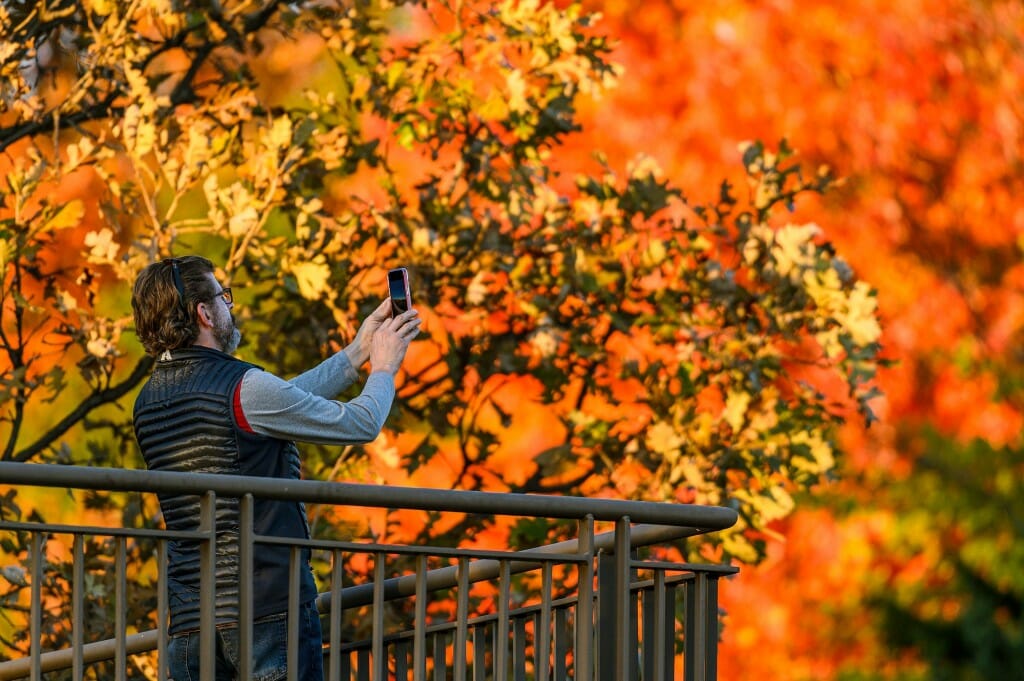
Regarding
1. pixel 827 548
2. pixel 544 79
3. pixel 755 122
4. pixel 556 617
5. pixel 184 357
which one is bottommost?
pixel 556 617

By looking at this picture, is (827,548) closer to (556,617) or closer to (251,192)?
(251,192)

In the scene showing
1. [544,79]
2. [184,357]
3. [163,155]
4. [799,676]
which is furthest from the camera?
[799,676]

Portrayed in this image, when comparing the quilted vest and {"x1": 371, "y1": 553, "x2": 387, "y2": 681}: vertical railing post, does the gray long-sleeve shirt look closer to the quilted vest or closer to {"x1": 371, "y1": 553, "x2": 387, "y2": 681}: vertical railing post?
A: the quilted vest

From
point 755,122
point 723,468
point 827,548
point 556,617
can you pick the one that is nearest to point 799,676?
point 827,548

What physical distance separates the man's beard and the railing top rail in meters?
0.57

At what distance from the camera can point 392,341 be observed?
4.56 meters

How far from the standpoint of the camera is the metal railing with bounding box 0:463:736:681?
3.79 meters

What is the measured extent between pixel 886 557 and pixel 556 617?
26.0 ft

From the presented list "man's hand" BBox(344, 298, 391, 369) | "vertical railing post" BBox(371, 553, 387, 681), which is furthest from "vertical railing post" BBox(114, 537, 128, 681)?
"man's hand" BBox(344, 298, 391, 369)

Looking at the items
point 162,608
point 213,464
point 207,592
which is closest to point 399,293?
point 213,464

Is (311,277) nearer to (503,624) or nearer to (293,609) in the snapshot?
(503,624)

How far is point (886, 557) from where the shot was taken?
1220cm

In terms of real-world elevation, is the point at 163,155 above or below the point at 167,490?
above

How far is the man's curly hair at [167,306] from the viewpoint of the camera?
4.31m
